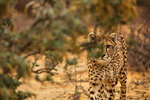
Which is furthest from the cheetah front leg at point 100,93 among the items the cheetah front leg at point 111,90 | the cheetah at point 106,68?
the cheetah front leg at point 111,90

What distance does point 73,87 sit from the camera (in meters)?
7.30

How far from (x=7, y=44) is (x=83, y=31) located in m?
0.75

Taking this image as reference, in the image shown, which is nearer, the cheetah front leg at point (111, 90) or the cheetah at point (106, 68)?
the cheetah at point (106, 68)

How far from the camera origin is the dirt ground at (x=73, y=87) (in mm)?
6344

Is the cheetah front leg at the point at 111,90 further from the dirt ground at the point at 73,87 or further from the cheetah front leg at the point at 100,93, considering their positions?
the dirt ground at the point at 73,87

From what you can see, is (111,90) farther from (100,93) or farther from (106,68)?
(106,68)

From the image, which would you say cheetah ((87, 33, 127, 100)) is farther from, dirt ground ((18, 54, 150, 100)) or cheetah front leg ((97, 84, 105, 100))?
dirt ground ((18, 54, 150, 100))

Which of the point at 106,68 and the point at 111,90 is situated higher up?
the point at 106,68

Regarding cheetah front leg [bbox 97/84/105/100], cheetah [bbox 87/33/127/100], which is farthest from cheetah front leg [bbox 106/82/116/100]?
cheetah front leg [bbox 97/84/105/100]

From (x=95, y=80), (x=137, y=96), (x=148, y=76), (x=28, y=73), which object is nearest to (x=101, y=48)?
(x=28, y=73)

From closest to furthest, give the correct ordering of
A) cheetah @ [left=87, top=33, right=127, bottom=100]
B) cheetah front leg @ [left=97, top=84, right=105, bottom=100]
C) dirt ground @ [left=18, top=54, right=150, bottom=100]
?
cheetah @ [left=87, top=33, right=127, bottom=100] < cheetah front leg @ [left=97, top=84, right=105, bottom=100] < dirt ground @ [left=18, top=54, right=150, bottom=100]

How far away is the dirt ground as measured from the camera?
6.34 meters

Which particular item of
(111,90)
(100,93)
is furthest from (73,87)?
(111,90)

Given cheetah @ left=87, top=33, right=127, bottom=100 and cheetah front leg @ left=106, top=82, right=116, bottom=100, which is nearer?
cheetah @ left=87, top=33, right=127, bottom=100
